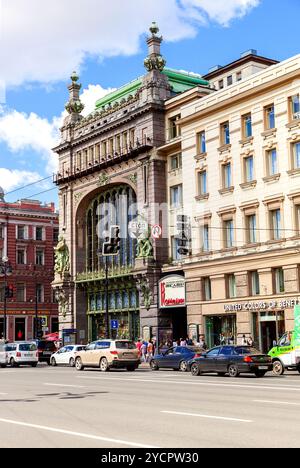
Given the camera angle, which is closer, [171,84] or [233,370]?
[233,370]

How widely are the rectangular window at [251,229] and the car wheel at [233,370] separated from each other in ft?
47.2

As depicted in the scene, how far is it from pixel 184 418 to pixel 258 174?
29.5 m

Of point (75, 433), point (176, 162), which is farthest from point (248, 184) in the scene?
point (75, 433)

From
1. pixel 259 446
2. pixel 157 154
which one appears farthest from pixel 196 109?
pixel 259 446

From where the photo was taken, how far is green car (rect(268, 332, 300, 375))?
96.7ft

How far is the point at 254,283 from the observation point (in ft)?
137

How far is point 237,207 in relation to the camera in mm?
42969

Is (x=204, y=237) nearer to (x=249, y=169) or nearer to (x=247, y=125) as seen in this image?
(x=249, y=169)

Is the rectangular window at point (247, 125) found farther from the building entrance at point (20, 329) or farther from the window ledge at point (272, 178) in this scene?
the building entrance at point (20, 329)

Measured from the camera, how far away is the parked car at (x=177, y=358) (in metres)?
33.7

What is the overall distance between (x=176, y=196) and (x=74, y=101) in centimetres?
1824

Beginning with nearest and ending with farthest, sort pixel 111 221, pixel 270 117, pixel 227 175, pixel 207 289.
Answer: pixel 270 117, pixel 227 175, pixel 207 289, pixel 111 221

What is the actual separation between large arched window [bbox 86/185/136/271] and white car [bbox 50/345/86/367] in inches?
407
